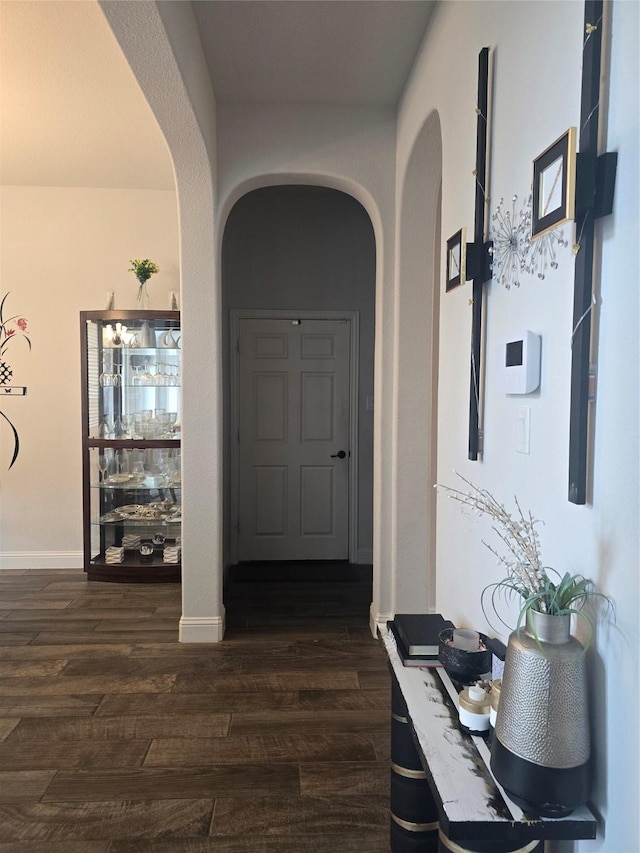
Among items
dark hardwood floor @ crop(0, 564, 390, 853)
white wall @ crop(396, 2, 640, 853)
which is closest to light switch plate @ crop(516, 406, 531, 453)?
white wall @ crop(396, 2, 640, 853)

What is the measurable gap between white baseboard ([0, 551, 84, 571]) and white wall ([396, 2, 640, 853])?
3546 mm

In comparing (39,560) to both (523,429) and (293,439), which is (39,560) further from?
(523,429)

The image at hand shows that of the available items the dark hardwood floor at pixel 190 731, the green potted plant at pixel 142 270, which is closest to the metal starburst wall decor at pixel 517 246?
the dark hardwood floor at pixel 190 731

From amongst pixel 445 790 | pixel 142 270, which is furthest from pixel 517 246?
pixel 142 270

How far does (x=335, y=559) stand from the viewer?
16.1 feet

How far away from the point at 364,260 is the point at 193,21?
2.53 m

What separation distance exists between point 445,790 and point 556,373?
851mm

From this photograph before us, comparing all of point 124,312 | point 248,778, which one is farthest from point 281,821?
point 124,312

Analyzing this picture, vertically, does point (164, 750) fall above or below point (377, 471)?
below

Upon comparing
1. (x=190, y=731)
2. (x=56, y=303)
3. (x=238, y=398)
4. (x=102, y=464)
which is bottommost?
(x=190, y=731)

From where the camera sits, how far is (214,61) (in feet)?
9.04

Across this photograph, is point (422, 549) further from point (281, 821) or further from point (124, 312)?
point (124, 312)

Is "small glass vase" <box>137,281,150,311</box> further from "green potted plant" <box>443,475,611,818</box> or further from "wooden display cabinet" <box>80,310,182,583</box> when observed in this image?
"green potted plant" <box>443,475,611,818</box>

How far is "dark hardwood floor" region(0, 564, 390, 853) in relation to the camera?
1893 millimetres
